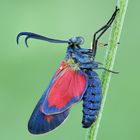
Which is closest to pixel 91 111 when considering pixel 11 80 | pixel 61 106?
pixel 61 106

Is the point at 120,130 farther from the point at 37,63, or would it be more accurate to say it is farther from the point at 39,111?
the point at 39,111

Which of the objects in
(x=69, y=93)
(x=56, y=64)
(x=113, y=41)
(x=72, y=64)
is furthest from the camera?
(x=56, y=64)

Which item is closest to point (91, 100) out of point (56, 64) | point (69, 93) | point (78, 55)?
point (69, 93)

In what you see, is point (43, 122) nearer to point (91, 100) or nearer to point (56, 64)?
point (91, 100)

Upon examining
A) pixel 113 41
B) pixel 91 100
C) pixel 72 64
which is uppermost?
pixel 113 41

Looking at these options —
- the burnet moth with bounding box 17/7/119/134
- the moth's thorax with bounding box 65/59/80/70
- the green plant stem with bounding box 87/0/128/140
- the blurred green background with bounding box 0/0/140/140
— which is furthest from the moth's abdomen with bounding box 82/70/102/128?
the blurred green background with bounding box 0/0/140/140

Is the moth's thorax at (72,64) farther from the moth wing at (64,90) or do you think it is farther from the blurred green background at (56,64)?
the blurred green background at (56,64)

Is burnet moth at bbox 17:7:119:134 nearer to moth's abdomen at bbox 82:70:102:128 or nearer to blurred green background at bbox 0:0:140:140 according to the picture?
moth's abdomen at bbox 82:70:102:128
